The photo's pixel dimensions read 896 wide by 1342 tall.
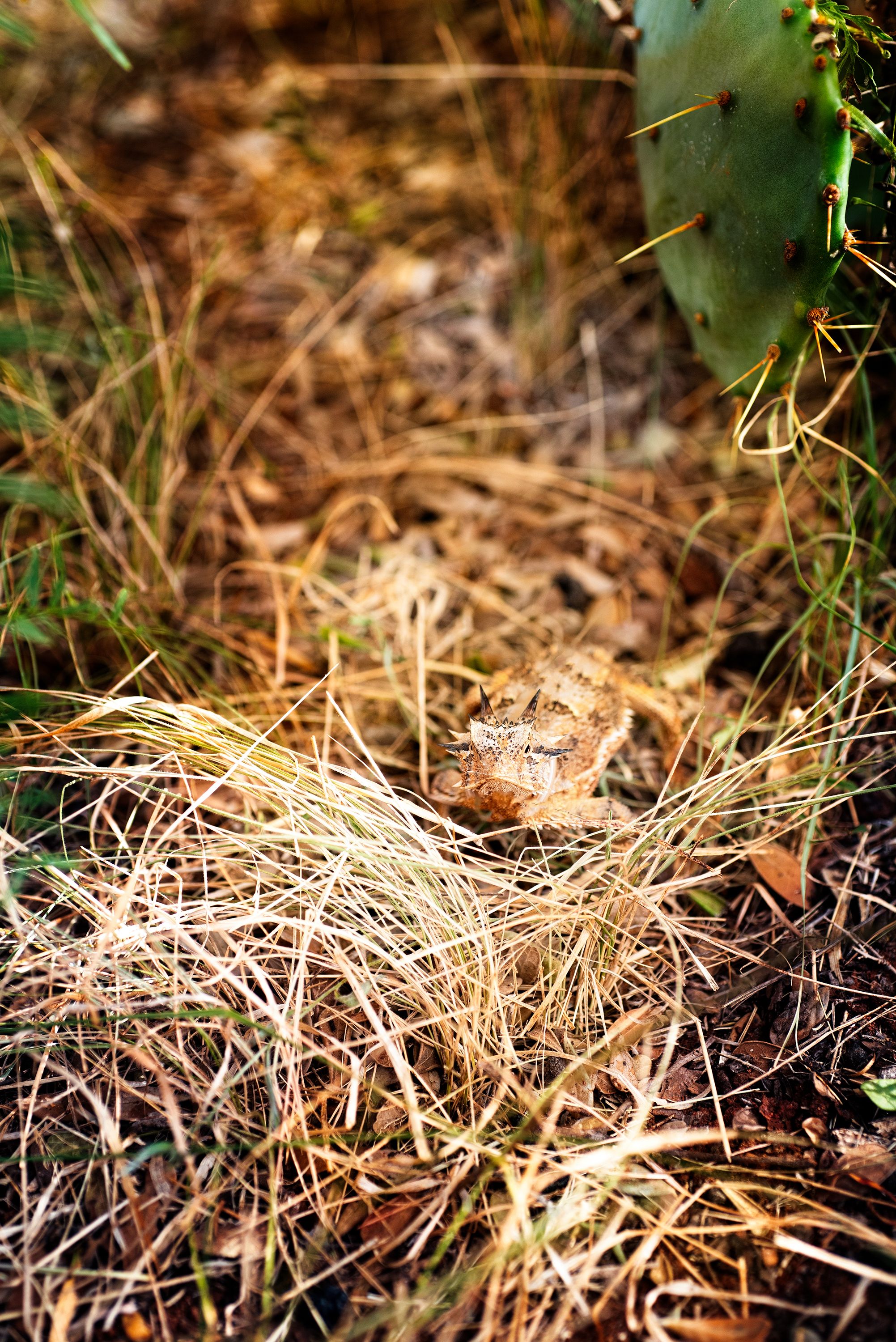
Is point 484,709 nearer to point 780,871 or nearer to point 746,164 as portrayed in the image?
point 780,871

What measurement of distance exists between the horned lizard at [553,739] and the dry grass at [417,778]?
0.10m

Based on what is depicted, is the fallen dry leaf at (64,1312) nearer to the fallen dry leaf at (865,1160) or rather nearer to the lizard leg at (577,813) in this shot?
the lizard leg at (577,813)

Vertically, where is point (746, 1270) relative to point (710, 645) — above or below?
below

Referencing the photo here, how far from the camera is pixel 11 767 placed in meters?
1.76

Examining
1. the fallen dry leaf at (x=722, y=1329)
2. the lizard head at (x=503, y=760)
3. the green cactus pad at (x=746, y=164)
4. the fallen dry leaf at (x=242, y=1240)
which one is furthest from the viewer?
the lizard head at (x=503, y=760)

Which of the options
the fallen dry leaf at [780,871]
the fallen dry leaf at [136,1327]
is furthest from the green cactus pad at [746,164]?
the fallen dry leaf at [136,1327]

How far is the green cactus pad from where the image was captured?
60.3 inches

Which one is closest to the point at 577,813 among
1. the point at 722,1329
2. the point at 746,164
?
the point at 722,1329

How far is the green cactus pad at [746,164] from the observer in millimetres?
1531

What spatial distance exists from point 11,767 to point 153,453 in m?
1.18

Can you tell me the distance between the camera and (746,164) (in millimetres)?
1710

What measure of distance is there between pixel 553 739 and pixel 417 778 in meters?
0.36

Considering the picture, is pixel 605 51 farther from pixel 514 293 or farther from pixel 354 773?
pixel 354 773

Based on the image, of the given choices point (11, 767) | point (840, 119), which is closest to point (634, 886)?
point (11, 767)
